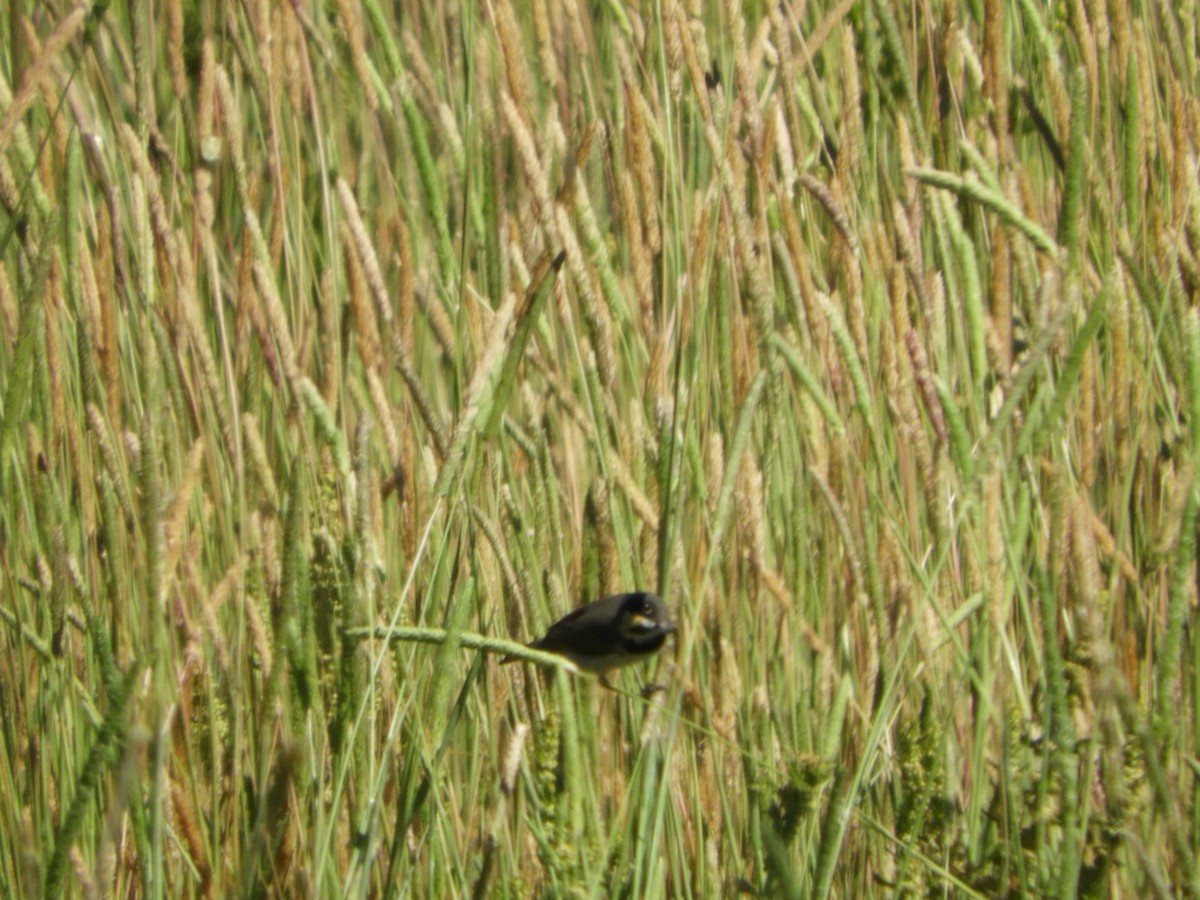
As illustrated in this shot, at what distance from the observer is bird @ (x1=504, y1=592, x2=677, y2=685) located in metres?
1.21

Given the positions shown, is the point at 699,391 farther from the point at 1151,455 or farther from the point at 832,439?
the point at 1151,455

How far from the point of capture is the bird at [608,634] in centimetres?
121

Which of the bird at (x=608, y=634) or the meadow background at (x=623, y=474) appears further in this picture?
the bird at (x=608, y=634)

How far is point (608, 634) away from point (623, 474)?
28cm

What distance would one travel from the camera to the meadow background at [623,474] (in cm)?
95

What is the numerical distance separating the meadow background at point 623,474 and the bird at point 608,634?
3 cm

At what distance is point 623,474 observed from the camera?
1043 mm

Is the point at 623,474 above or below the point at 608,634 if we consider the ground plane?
above

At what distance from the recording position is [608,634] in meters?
1.28

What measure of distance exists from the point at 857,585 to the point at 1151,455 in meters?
0.33

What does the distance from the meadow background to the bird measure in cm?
3

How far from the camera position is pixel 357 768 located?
1013mm

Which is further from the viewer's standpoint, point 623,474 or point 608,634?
point 608,634

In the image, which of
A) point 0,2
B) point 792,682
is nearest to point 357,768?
point 792,682
